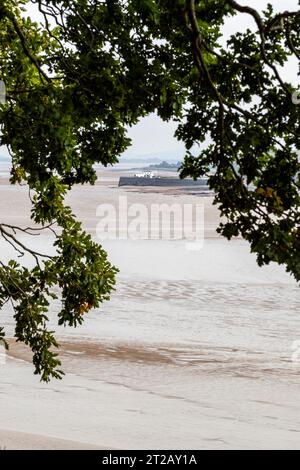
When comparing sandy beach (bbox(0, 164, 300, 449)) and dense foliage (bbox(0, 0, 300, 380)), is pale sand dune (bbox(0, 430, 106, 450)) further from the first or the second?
dense foliage (bbox(0, 0, 300, 380))

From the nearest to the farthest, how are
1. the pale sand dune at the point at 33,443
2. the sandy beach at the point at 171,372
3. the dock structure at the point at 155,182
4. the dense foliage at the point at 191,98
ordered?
the dense foliage at the point at 191,98 → the pale sand dune at the point at 33,443 → the sandy beach at the point at 171,372 → the dock structure at the point at 155,182

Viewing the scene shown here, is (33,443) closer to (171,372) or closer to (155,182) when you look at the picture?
(171,372)

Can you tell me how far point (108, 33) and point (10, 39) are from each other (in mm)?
2143

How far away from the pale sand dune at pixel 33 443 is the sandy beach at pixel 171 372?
27 millimetres

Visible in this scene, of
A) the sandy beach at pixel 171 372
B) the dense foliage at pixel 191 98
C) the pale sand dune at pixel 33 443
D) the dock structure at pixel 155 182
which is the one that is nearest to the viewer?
the dense foliage at pixel 191 98

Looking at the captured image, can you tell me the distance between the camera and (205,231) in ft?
162

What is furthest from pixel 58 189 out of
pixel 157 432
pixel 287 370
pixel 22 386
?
pixel 287 370

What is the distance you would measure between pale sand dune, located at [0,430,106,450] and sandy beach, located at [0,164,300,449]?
3 cm

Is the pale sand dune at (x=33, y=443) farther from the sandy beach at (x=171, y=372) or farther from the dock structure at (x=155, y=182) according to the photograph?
the dock structure at (x=155, y=182)

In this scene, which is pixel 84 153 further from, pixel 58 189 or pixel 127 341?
pixel 127 341

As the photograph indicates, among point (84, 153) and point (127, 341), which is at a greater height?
point (84, 153)

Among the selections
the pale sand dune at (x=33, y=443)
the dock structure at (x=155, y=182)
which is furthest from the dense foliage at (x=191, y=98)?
the dock structure at (x=155, y=182)

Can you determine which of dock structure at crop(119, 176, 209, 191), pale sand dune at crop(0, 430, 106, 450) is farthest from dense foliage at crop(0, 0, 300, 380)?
dock structure at crop(119, 176, 209, 191)

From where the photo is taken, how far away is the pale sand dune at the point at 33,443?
14.9 m
